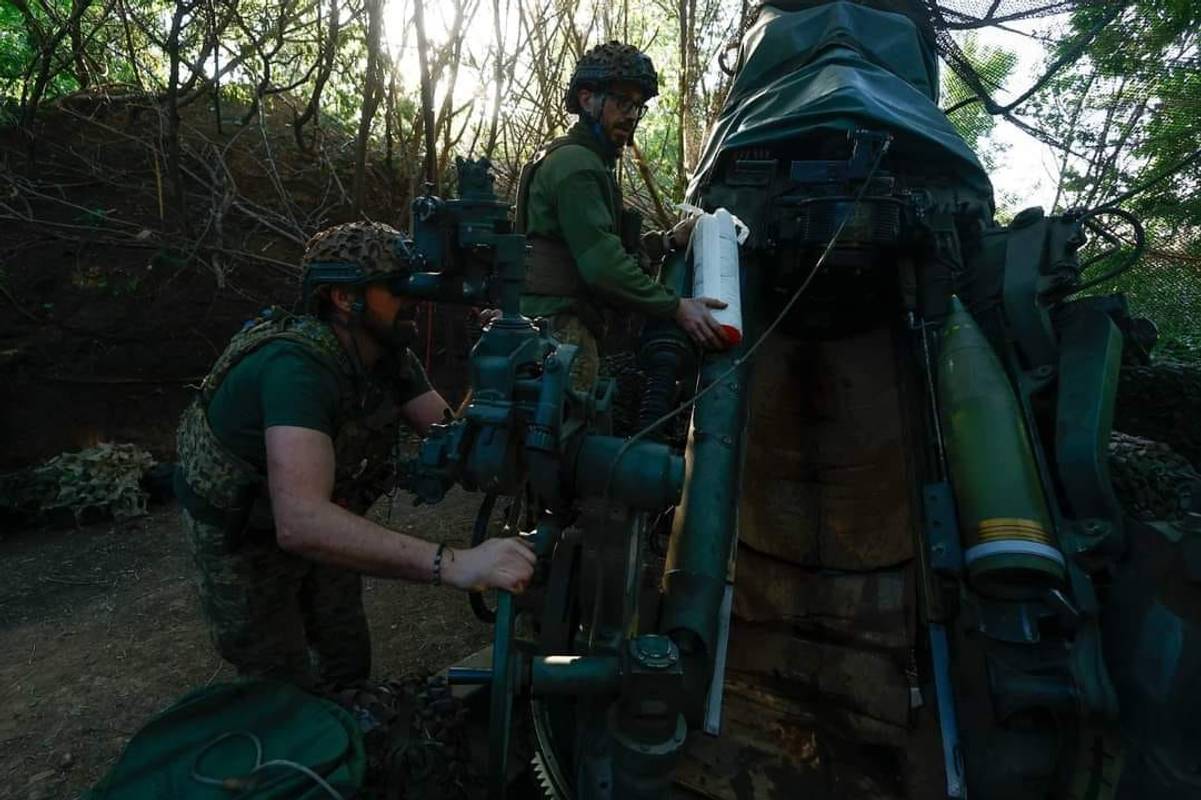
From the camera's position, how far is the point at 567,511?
2.20m

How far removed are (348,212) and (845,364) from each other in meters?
5.41

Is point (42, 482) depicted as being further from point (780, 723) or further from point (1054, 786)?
point (1054, 786)

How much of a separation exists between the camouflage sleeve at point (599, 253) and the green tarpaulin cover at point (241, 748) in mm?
1829

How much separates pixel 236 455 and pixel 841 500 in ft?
9.25

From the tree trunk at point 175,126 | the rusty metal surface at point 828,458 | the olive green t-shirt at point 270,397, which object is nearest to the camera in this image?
the olive green t-shirt at point 270,397

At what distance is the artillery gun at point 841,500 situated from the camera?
75.8 inches

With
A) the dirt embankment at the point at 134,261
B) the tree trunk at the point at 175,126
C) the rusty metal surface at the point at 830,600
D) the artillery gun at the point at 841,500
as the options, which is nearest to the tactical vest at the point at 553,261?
the artillery gun at the point at 841,500

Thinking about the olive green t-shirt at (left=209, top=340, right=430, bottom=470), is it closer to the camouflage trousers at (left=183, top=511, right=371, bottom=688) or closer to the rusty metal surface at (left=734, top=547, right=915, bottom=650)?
the camouflage trousers at (left=183, top=511, right=371, bottom=688)

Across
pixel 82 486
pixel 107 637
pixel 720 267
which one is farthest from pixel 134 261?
pixel 720 267

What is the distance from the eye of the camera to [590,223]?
301cm

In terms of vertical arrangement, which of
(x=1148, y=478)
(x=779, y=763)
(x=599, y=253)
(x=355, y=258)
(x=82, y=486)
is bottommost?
(x=779, y=763)

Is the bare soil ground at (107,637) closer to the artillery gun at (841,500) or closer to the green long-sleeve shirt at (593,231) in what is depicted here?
the artillery gun at (841,500)

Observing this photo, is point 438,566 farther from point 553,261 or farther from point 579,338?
point 553,261

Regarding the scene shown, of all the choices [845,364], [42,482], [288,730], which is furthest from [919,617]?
[42,482]
